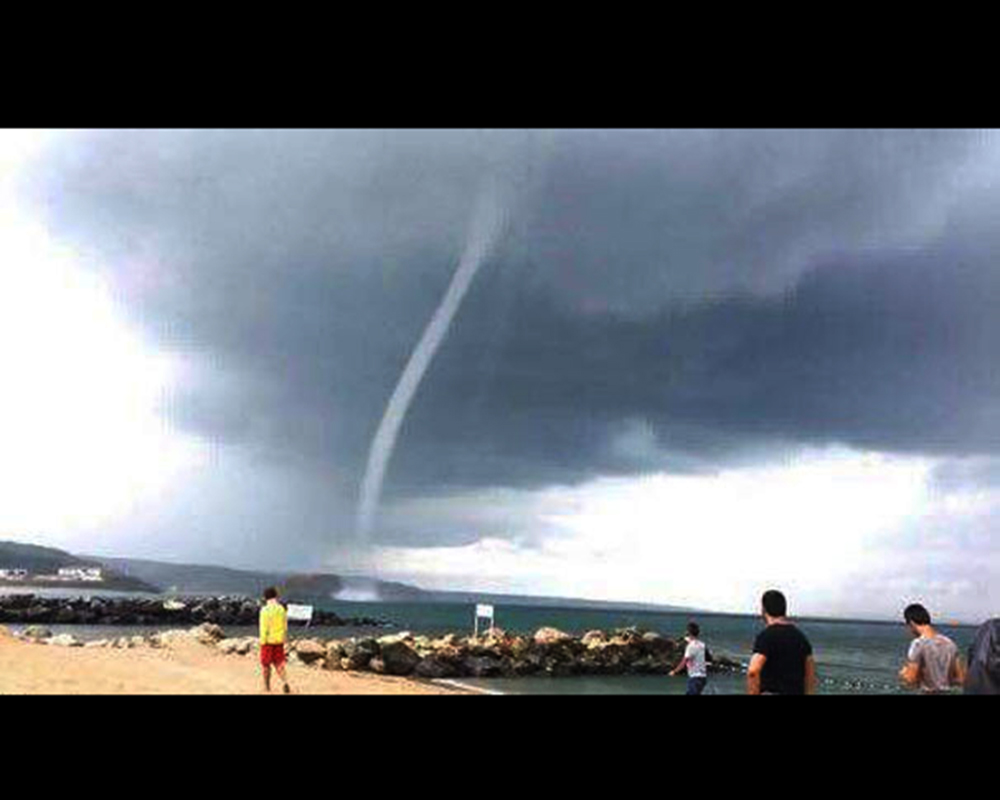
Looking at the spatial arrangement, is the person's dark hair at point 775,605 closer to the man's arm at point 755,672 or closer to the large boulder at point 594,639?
the man's arm at point 755,672

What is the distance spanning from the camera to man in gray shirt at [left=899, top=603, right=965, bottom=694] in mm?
6020

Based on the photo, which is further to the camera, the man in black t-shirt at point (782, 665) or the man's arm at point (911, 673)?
the man's arm at point (911, 673)

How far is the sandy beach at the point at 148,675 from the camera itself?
577 inches

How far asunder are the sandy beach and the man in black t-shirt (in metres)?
8.25

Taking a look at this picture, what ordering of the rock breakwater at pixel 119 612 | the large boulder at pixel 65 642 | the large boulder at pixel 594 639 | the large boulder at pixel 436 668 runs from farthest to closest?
the rock breakwater at pixel 119 612, the large boulder at pixel 594 639, the large boulder at pixel 436 668, the large boulder at pixel 65 642

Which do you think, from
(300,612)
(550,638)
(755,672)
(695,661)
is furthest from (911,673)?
(550,638)

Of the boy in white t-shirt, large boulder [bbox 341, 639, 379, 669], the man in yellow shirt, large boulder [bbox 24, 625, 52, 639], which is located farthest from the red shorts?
large boulder [bbox 24, 625, 52, 639]

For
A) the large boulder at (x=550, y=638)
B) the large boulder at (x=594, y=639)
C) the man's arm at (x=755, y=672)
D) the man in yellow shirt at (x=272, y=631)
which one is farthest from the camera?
the large boulder at (x=594, y=639)

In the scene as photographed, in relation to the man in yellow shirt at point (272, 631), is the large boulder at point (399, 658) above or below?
below

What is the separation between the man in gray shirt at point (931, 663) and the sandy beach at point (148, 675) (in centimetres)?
790

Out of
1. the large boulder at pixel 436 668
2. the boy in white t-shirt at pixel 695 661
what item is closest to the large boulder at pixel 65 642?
the large boulder at pixel 436 668

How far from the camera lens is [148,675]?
1759cm
